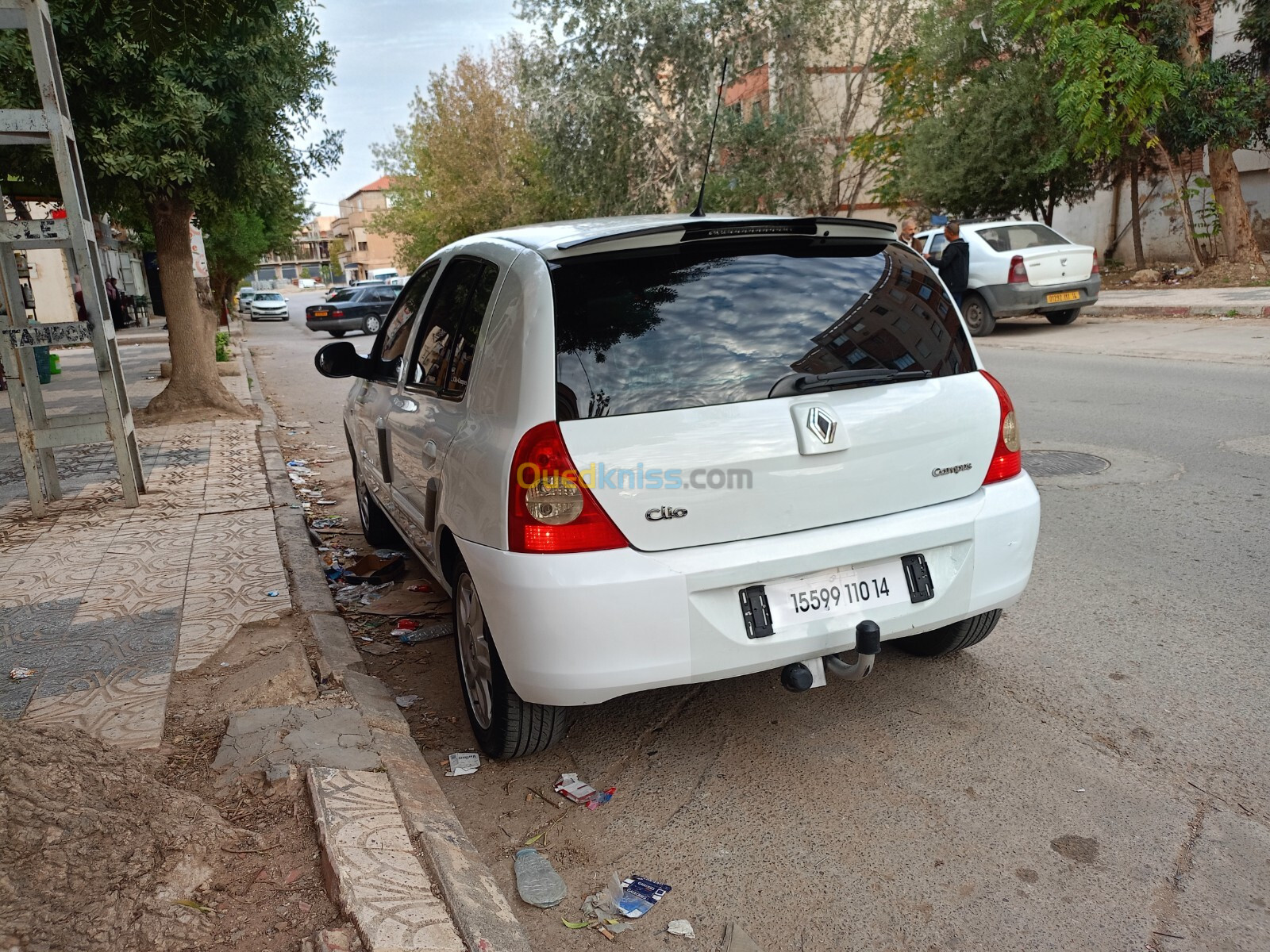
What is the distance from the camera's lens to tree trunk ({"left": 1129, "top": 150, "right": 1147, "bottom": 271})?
72.7 feet

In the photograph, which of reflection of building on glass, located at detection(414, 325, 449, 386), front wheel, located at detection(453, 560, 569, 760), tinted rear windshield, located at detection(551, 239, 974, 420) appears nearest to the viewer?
tinted rear windshield, located at detection(551, 239, 974, 420)

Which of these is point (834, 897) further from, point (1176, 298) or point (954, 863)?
point (1176, 298)

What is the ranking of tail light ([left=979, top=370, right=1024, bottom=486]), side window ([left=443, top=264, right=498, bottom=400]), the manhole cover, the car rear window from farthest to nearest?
the car rear window < the manhole cover < side window ([left=443, top=264, right=498, bottom=400]) < tail light ([left=979, top=370, right=1024, bottom=486])

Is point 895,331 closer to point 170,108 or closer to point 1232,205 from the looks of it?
point 170,108

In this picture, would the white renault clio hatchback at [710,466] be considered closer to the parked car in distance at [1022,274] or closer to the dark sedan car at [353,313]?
the parked car in distance at [1022,274]

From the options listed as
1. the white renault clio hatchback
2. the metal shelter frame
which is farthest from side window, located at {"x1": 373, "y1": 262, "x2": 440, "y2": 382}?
the metal shelter frame

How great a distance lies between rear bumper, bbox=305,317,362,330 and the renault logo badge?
32.9 metres

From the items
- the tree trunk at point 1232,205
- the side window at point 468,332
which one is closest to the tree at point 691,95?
the tree trunk at point 1232,205

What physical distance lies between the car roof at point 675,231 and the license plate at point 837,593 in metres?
1.15

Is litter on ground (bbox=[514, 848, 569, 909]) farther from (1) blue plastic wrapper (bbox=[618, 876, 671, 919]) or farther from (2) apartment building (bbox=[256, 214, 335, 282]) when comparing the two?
(2) apartment building (bbox=[256, 214, 335, 282])

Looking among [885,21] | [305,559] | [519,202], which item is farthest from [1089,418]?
[519,202]

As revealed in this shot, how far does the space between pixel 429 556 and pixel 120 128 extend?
8327mm

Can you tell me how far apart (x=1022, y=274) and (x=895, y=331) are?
13159 mm

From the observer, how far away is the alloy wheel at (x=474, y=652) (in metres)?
3.35
